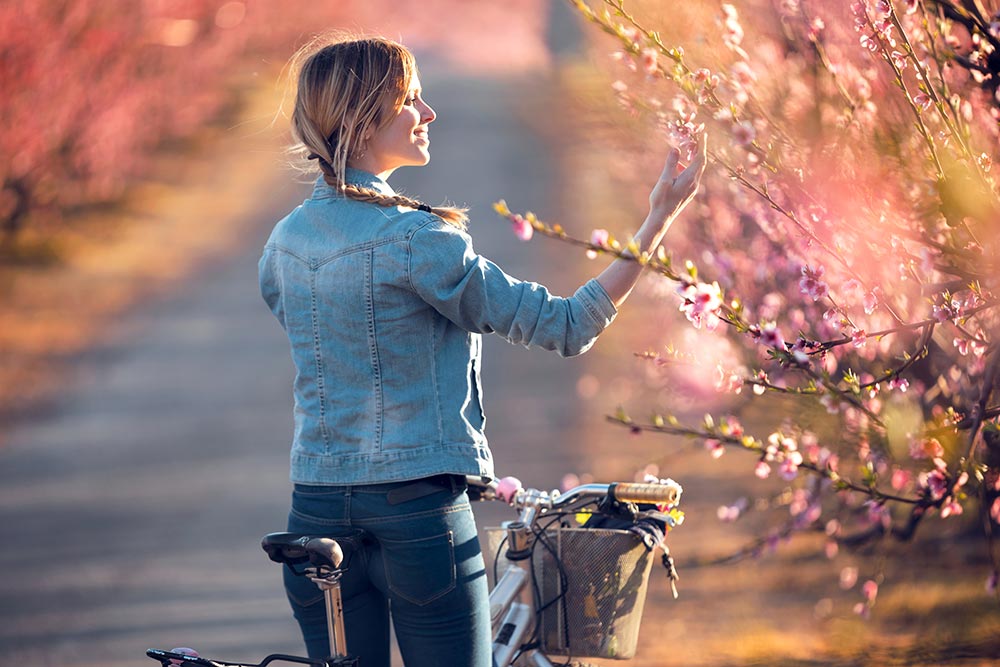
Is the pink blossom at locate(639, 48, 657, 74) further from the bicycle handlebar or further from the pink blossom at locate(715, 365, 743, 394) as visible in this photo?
the bicycle handlebar

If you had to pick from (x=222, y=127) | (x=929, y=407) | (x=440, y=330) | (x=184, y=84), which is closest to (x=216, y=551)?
(x=929, y=407)

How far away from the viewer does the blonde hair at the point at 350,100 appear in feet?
8.91

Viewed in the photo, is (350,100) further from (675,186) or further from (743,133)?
(743,133)

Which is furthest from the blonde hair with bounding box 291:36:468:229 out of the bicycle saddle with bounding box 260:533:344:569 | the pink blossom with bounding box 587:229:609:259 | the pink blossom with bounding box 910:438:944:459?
the pink blossom with bounding box 910:438:944:459

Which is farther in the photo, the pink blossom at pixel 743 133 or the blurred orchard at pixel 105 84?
the blurred orchard at pixel 105 84

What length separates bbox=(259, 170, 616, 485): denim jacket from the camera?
8.64 feet

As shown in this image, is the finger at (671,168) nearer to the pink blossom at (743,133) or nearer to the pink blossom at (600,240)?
the pink blossom at (600,240)

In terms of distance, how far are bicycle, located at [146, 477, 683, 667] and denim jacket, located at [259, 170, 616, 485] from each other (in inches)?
16.3

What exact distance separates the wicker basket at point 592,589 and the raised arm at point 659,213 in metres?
0.74

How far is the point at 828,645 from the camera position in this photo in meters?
5.33

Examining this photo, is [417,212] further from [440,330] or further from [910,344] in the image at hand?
[910,344]

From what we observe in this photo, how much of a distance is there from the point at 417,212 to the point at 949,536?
13.5 feet

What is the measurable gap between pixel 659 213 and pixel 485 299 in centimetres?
44

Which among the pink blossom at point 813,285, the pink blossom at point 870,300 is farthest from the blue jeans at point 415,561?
the pink blossom at point 870,300
